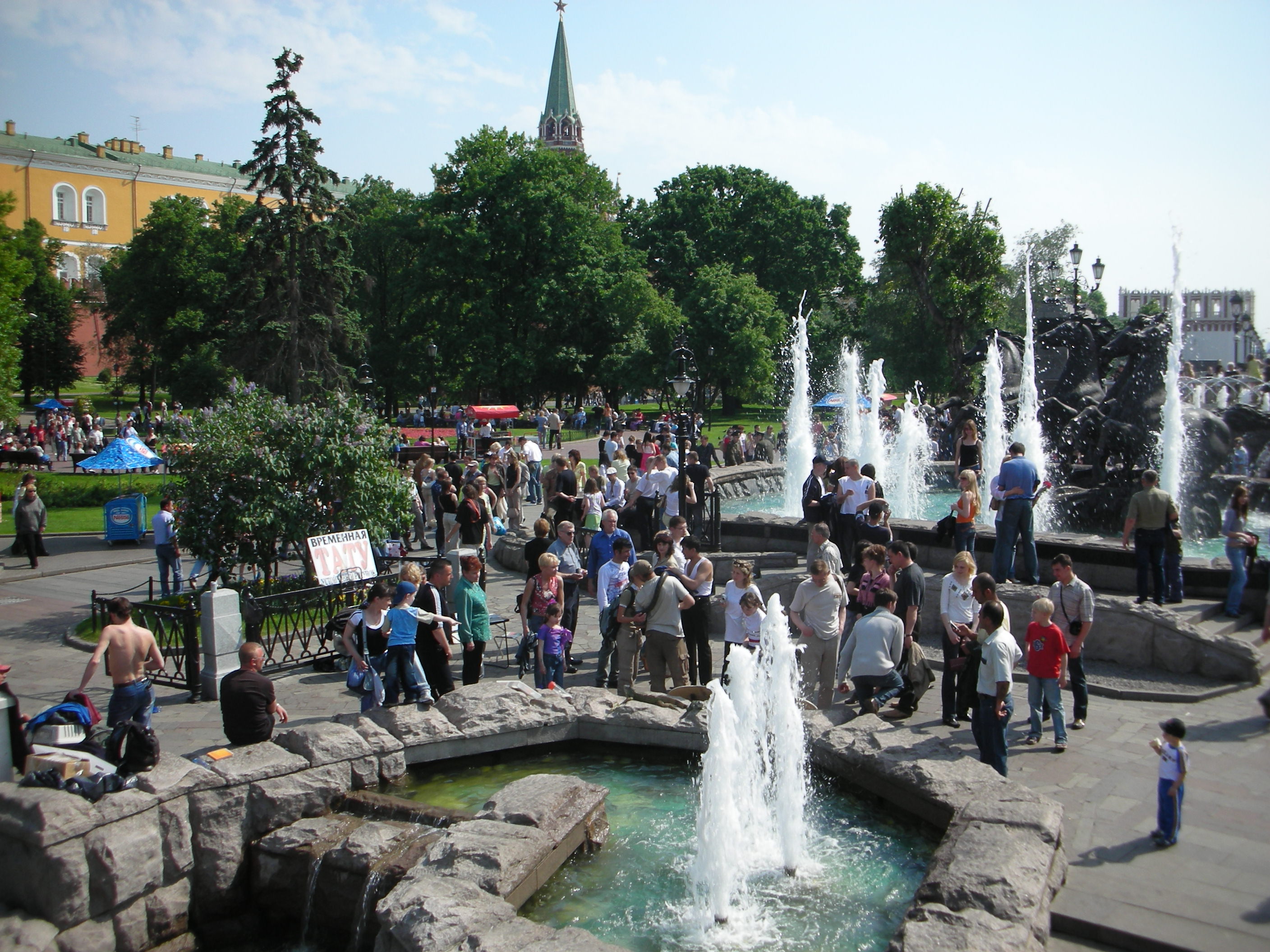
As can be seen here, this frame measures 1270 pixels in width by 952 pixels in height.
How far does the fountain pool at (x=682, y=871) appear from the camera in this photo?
5.24m

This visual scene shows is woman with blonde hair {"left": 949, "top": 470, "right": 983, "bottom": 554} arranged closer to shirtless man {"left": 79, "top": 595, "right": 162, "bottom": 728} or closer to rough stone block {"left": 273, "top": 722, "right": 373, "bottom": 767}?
rough stone block {"left": 273, "top": 722, "right": 373, "bottom": 767}

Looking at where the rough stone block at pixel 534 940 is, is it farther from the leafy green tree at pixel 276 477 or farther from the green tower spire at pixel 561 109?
the green tower spire at pixel 561 109

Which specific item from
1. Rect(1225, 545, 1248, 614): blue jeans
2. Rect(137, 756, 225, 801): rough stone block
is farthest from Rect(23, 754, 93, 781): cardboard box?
Rect(1225, 545, 1248, 614): blue jeans

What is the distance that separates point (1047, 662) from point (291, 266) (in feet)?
107

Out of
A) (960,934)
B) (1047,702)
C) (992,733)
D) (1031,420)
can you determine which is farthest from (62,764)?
(1031,420)

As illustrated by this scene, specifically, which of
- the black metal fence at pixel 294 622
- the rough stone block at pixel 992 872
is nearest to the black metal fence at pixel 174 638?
the black metal fence at pixel 294 622

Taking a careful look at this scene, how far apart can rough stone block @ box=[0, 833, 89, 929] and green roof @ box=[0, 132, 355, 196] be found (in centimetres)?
7921

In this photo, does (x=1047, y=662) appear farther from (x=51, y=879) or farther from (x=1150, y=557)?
(x=51, y=879)

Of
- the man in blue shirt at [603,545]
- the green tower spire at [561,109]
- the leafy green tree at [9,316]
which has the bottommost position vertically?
the man in blue shirt at [603,545]

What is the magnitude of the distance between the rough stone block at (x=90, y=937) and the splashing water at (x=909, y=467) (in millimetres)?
15718

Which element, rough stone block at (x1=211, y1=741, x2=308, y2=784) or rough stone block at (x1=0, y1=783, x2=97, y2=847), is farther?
rough stone block at (x1=211, y1=741, x2=308, y2=784)

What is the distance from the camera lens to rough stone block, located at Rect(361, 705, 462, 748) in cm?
719

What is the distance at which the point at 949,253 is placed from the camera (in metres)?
41.2

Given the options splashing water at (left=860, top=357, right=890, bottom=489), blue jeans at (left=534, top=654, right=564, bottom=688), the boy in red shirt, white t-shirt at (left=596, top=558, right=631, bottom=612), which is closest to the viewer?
the boy in red shirt
